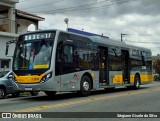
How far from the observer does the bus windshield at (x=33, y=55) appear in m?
15.5

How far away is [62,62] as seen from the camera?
52.3 ft

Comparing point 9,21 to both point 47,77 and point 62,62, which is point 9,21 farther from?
point 47,77

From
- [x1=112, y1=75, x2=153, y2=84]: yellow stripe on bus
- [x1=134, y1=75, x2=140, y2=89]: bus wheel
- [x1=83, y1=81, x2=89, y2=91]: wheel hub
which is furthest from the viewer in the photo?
[x1=134, y1=75, x2=140, y2=89]: bus wheel

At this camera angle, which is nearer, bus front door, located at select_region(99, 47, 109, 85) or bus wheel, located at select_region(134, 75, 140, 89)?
bus front door, located at select_region(99, 47, 109, 85)

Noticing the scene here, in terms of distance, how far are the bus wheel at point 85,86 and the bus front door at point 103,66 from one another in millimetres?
1573

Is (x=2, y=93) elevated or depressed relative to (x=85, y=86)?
depressed

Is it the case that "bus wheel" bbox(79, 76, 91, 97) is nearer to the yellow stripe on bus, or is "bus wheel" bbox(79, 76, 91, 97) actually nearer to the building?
the yellow stripe on bus

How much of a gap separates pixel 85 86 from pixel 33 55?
343cm

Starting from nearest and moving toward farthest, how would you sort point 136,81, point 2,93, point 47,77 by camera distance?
1. point 47,77
2. point 2,93
3. point 136,81

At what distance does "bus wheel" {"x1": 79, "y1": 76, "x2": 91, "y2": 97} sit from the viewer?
17.4 metres

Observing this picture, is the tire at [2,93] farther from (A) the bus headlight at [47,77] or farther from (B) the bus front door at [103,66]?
(B) the bus front door at [103,66]

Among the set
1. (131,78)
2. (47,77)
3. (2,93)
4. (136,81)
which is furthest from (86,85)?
(136,81)

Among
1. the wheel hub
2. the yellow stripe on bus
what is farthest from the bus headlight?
the yellow stripe on bus

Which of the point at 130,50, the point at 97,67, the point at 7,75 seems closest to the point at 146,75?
the point at 130,50
